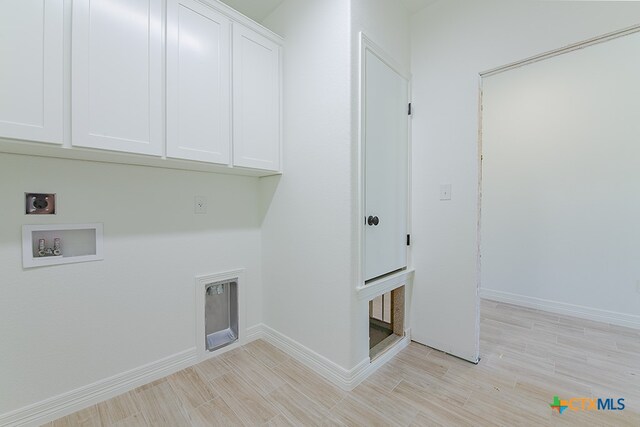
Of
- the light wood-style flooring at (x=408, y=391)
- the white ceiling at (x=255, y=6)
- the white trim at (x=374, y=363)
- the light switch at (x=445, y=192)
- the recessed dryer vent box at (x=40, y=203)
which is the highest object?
the white ceiling at (x=255, y=6)

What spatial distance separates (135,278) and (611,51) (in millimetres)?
4643

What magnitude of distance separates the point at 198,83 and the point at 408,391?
2371mm

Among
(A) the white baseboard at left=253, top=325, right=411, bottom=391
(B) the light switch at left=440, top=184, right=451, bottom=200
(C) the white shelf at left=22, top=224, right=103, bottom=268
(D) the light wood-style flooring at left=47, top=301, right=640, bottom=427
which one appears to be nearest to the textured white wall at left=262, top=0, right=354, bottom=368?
(A) the white baseboard at left=253, top=325, right=411, bottom=391

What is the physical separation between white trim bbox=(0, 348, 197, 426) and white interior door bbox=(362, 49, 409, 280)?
4.98 ft

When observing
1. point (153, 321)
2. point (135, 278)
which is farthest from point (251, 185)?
point (153, 321)

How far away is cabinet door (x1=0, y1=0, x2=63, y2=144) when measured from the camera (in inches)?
41.6

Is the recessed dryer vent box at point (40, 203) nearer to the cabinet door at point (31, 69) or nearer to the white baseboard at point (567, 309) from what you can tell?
the cabinet door at point (31, 69)

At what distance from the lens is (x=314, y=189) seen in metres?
1.83

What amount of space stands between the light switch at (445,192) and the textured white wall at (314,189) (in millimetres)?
871

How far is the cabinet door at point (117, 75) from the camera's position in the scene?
1217 millimetres

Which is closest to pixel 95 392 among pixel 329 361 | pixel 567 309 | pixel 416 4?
pixel 329 361

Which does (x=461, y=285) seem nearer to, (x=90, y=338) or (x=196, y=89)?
(x=196, y=89)

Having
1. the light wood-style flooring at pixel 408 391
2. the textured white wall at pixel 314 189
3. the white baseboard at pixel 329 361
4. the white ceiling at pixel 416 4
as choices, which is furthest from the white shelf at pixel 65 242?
the white ceiling at pixel 416 4

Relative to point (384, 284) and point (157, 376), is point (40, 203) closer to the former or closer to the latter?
point (157, 376)
